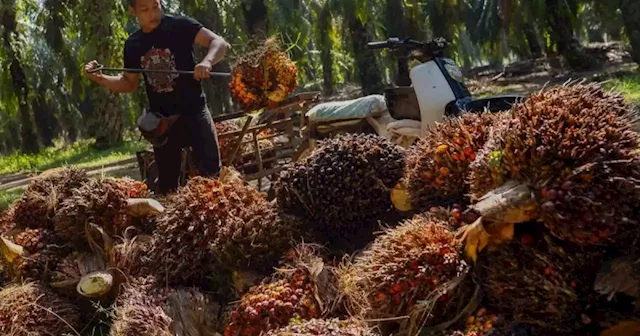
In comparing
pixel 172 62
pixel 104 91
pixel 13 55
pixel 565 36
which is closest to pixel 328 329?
pixel 172 62

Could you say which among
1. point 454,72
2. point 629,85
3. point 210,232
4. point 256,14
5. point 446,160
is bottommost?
point 629,85

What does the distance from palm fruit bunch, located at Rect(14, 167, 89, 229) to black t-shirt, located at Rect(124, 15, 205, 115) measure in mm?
982

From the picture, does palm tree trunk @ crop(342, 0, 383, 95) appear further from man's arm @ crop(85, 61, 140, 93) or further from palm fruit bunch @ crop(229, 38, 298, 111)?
man's arm @ crop(85, 61, 140, 93)

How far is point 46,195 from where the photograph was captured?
3.99 metres

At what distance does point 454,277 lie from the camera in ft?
7.75

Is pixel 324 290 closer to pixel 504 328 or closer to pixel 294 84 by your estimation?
pixel 504 328

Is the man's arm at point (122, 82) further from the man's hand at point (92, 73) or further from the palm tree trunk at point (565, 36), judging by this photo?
the palm tree trunk at point (565, 36)

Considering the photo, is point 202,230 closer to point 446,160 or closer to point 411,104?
point 446,160

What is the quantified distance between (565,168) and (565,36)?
58.8 feet

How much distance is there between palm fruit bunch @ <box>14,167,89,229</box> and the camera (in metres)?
3.90

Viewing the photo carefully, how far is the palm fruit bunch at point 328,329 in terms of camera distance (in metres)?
2.39

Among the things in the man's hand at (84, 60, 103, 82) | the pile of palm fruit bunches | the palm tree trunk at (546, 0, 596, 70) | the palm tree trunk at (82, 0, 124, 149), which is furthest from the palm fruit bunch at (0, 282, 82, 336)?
the palm tree trunk at (546, 0, 596, 70)

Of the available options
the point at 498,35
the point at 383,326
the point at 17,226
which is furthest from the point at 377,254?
the point at 498,35

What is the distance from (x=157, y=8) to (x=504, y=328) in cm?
345
